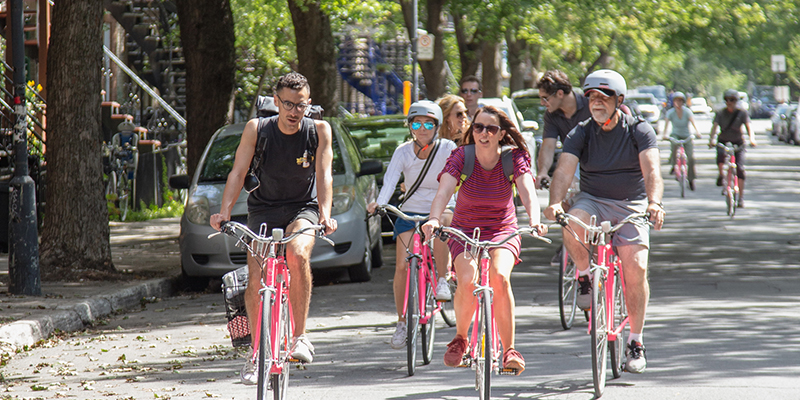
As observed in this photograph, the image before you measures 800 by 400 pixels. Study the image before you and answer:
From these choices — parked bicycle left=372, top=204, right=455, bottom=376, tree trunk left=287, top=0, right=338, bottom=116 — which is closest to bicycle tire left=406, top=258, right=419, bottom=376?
parked bicycle left=372, top=204, right=455, bottom=376

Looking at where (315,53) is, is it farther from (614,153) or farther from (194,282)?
(614,153)

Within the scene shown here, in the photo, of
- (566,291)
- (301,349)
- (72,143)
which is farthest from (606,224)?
(72,143)

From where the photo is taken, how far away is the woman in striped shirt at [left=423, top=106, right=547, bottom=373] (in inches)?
228

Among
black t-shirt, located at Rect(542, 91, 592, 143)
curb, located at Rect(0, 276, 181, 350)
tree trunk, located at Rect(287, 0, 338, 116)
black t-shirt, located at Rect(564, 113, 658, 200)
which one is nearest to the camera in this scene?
black t-shirt, located at Rect(564, 113, 658, 200)

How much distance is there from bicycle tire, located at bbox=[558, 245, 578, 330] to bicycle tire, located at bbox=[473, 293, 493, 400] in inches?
105

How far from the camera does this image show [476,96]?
10.4 meters

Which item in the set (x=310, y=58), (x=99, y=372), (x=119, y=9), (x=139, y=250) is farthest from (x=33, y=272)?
(x=119, y=9)

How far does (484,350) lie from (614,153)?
1768 millimetres

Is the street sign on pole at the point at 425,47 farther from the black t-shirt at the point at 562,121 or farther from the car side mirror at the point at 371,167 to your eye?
→ the black t-shirt at the point at 562,121

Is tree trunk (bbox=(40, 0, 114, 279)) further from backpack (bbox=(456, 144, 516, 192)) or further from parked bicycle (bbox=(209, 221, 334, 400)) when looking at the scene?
backpack (bbox=(456, 144, 516, 192))

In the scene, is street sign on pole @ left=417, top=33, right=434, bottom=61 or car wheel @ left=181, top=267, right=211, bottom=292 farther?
street sign on pole @ left=417, top=33, right=434, bottom=61

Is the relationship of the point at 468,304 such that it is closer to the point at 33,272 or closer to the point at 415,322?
the point at 415,322

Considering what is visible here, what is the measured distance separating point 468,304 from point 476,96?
479 cm

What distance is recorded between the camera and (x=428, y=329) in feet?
23.2
